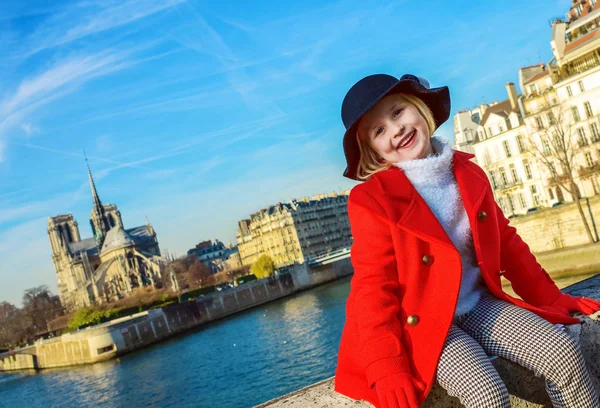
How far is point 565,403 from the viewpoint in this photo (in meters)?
2.41

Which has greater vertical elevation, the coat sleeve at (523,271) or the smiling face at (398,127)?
the smiling face at (398,127)

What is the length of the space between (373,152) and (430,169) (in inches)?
12.6

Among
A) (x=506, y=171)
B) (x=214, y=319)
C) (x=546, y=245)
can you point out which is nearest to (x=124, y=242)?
(x=214, y=319)

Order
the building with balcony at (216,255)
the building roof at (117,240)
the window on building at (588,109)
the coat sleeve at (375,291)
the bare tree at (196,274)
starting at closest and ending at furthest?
the coat sleeve at (375,291) → the window on building at (588,109) → the bare tree at (196,274) → the building roof at (117,240) → the building with balcony at (216,255)

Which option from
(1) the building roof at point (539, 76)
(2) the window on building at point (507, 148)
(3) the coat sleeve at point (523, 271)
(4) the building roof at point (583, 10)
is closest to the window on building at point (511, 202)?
(2) the window on building at point (507, 148)

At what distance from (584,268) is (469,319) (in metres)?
22.6

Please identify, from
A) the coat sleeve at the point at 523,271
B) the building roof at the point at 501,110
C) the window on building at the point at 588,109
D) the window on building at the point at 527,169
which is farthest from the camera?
the building roof at the point at 501,110

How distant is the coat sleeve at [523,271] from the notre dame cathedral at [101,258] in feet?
283

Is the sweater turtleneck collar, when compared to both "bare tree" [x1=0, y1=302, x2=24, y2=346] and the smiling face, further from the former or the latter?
"bare tree" [x1=0, y1=302, x2=24, y2=346]

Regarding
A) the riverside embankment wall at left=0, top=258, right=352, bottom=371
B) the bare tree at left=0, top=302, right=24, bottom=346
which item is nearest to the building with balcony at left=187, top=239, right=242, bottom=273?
the bare tree at left=0, top=302, right=24, bottom=346

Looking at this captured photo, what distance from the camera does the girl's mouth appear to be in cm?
288

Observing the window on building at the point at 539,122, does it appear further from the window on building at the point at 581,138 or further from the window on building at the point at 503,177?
the window on building at the point at 503,177

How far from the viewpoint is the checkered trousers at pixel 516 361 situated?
2332 millimetres

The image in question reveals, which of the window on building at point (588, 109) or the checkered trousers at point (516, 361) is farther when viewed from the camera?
the window on building at point (588, 109)
